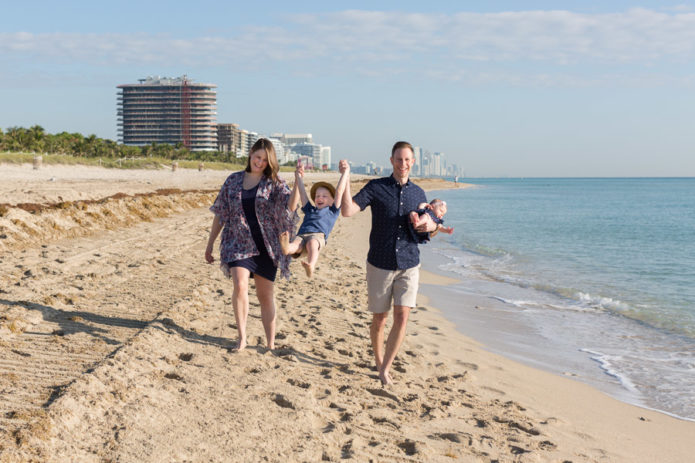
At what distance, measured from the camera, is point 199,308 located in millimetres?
6766

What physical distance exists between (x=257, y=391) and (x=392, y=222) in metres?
1.63

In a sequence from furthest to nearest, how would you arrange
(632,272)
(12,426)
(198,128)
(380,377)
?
(198,128)
(632,272)
(380,377)
(12,426)

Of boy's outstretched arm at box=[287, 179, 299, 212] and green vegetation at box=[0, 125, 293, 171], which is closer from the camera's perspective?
boy's outstretched arm at box=[287, 179, 299, 212]

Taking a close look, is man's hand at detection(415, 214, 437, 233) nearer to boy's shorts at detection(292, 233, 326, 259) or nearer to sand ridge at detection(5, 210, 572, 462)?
boy's shorts at detection(292, 233, 326, 259)

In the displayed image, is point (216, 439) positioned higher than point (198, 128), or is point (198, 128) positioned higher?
point (198, 128)

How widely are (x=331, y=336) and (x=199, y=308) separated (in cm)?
167

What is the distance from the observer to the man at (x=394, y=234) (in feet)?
14.5

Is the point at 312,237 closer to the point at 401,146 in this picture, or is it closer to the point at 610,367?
the point at 401,146

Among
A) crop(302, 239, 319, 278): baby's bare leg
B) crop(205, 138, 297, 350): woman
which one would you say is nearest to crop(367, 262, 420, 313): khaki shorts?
crop(302, 239, 319, 278): baby's bare leg

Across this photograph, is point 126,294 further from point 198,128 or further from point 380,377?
point 198,128

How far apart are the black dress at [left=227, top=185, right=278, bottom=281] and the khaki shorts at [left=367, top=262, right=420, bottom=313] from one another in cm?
98

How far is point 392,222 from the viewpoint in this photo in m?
4.43

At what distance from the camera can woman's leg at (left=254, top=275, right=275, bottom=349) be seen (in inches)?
203

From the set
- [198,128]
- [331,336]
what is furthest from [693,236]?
[198,128]
